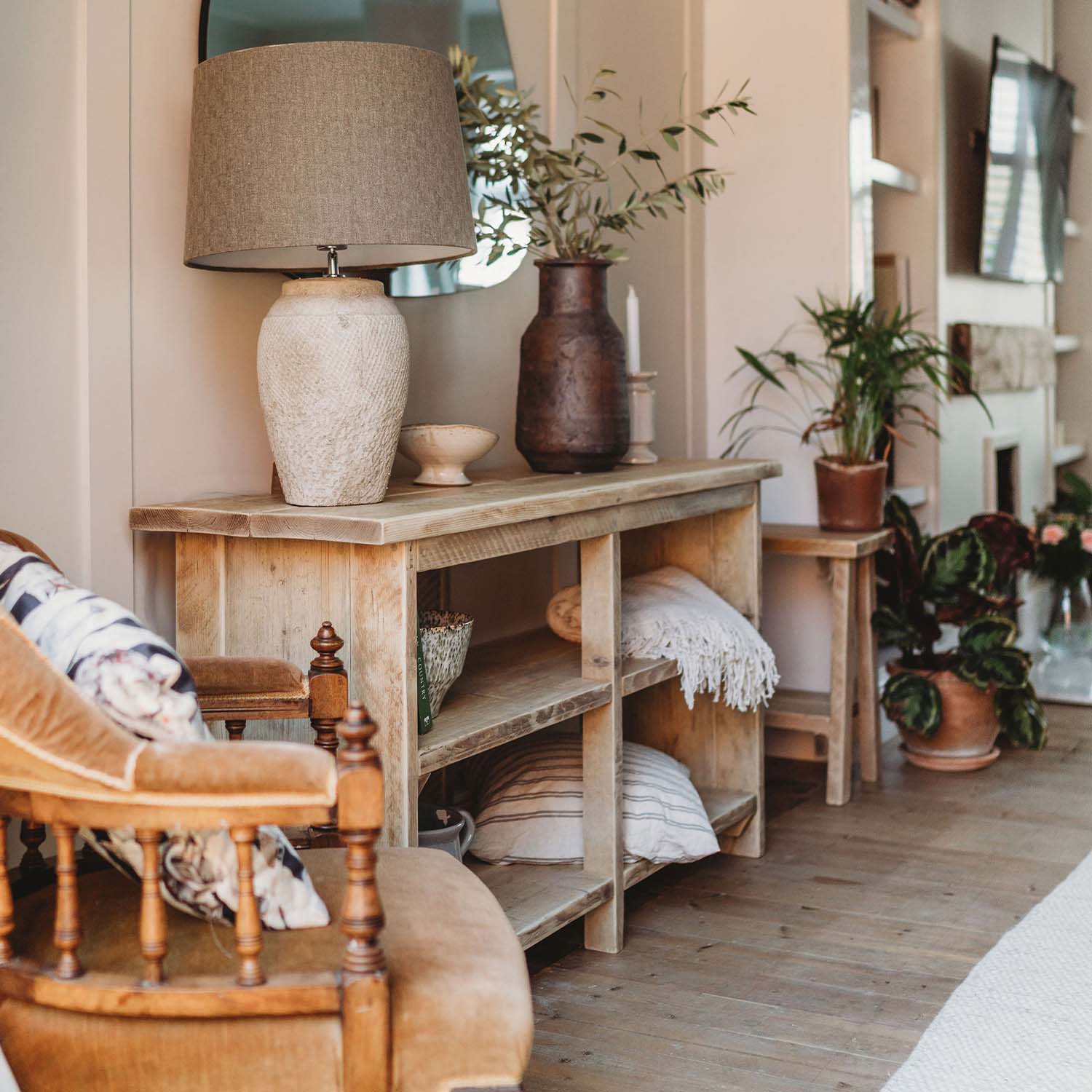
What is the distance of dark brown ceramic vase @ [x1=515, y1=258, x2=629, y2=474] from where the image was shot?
2.55 m

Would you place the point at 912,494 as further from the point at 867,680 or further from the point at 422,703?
the point at 422,703

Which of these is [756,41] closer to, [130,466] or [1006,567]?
[1006,567]

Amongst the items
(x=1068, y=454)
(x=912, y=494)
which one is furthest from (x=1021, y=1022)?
(x=1068, y=454)

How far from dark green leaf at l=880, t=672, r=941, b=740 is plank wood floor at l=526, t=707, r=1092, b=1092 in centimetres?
16

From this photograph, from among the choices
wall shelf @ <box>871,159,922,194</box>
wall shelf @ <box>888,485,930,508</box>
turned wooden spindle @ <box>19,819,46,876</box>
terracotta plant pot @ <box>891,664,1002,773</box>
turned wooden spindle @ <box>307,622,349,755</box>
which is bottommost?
terracotta plant pot @ <box>891,664,1002,773</box>

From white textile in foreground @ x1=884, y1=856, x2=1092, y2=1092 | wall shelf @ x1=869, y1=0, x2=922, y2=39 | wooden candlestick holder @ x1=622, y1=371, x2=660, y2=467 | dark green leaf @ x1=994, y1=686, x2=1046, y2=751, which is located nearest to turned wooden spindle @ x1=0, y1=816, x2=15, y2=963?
white textile in foreground @ x1=884, y1=856, x2=1092, y2=1092

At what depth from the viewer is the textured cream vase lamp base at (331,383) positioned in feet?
6.32

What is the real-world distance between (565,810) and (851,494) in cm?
138

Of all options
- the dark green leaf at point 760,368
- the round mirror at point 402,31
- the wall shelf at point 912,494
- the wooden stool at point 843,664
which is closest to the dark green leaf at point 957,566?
the wooden stool at point 843,664

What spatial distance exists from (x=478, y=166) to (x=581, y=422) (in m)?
0.50

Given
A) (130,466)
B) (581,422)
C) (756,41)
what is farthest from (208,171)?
(756,41)

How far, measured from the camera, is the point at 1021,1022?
6.87 ft

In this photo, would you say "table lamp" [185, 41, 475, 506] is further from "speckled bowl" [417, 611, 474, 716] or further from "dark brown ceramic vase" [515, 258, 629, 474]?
"dark brown ceramic vase" [515, 258, 629, 474]

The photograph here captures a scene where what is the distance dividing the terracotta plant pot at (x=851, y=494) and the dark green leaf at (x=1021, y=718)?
63 cm
